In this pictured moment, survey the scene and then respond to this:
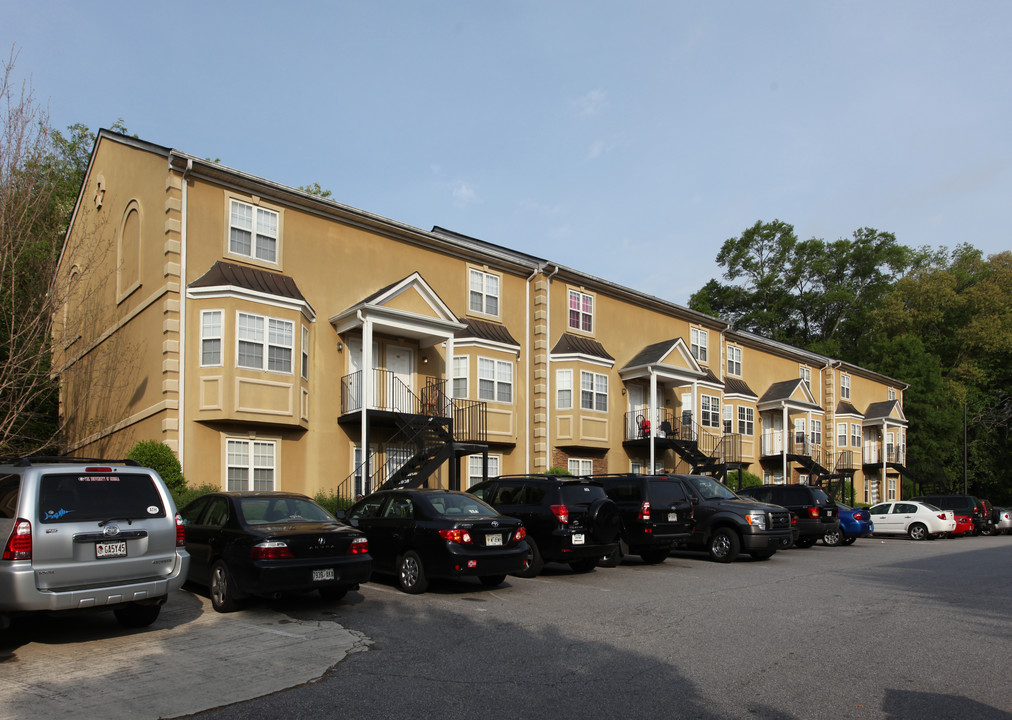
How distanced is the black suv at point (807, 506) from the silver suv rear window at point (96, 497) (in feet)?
56.5

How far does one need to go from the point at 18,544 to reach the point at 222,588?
9.55ft

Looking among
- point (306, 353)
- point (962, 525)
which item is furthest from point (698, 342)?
point (306, 353)

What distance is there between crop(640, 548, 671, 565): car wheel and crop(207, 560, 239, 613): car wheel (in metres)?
9.24

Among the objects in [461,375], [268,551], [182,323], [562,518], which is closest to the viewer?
[268,551]

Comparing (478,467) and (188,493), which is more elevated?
(478,467)

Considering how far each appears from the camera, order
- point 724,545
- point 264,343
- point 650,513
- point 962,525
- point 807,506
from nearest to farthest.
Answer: point 650,513 → point 724,545 → point 264,343 → point 807,506 → point 962,525

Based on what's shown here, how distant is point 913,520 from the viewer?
93.9 feet

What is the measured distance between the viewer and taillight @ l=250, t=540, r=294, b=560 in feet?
31.2

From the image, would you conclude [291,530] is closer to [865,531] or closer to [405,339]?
[405,339]

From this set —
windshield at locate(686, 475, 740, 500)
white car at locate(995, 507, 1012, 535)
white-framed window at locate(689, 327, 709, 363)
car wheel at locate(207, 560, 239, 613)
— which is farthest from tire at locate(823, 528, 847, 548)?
car wheel at locate(207, 560, 239, 613)

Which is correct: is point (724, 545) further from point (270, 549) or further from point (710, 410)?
point (710, 410)

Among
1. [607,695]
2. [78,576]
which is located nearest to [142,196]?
[78,576]

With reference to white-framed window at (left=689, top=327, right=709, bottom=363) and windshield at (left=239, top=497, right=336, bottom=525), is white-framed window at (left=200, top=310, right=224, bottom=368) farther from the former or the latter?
white-framed window at (left=689, top=327, right=709, bottom=363)

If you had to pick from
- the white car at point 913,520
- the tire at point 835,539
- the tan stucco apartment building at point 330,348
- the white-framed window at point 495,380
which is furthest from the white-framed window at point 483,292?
the white car at point 913,520
